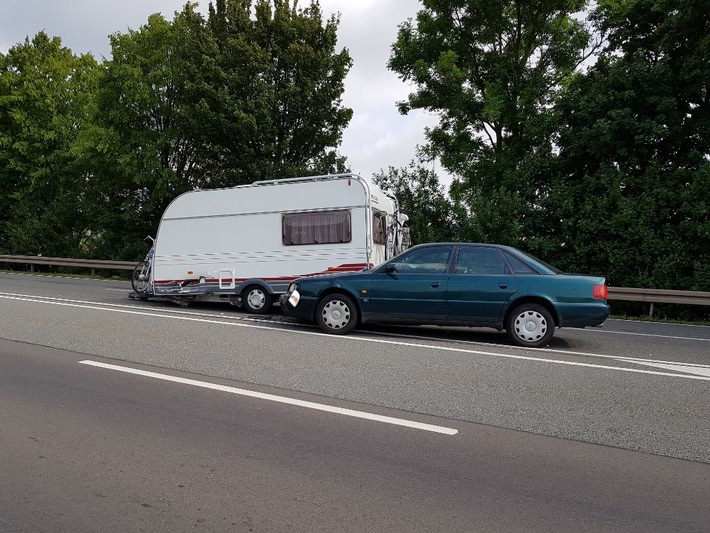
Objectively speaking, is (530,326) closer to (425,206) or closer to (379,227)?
(379,227)

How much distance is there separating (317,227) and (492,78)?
12.4 meters

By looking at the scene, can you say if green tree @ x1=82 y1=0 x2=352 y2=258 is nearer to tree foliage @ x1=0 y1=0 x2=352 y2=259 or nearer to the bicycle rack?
tree foliage @ x1=0 y1=0 x2=352 y2=259

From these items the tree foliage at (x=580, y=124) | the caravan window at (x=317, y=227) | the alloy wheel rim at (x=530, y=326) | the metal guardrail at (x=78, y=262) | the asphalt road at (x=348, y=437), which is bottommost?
the asphalt road at (x=348, y=437)

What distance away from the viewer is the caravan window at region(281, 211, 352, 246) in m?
12.2

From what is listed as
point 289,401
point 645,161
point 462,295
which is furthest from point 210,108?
point 289,401

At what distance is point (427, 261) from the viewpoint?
9320 mm

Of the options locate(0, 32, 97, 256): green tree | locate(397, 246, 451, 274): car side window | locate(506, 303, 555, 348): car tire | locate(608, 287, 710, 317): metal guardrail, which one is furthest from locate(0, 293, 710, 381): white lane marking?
locate(0, 32, 97, 256): green tree

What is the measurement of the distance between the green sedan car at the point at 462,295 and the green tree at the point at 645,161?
875cm

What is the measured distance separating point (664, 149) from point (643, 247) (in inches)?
136

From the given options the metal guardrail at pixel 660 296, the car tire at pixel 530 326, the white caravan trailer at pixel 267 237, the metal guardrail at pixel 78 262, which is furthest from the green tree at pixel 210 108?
the car tire at pixel 530 326

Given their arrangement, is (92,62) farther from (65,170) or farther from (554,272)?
(554,272)

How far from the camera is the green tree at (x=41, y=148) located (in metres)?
30.3

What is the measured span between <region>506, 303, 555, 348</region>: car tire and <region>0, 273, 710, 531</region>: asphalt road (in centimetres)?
42

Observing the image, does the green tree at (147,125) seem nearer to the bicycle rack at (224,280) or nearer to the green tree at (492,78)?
the green tree at (492,78)
